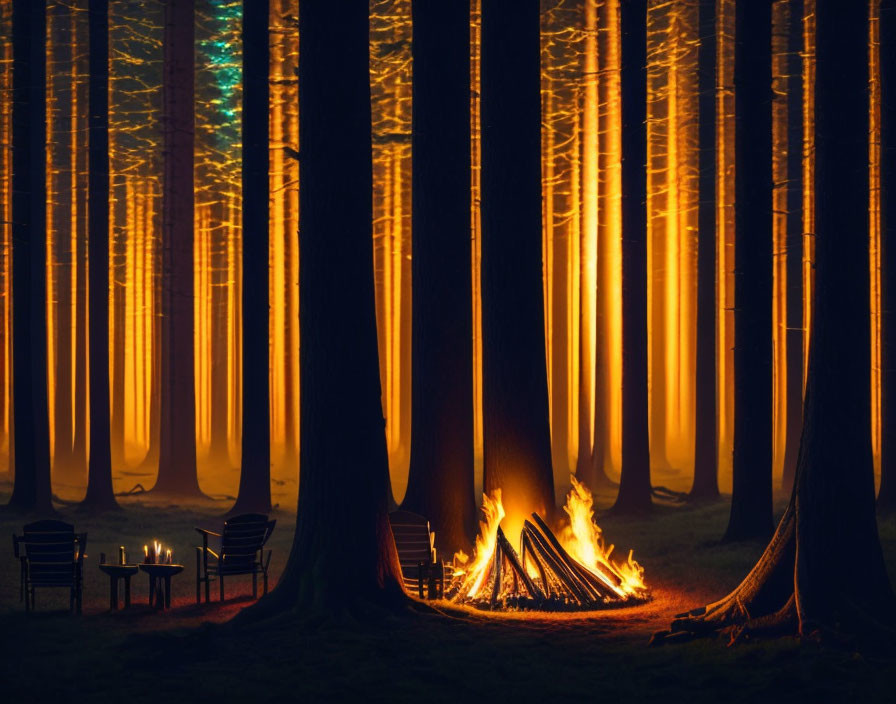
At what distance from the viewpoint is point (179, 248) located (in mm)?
26109

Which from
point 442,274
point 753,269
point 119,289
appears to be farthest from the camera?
point 119,289

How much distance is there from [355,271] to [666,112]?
22722 mm

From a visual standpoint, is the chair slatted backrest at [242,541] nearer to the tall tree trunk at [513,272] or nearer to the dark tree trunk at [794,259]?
the tall tree trunk at [513,272]

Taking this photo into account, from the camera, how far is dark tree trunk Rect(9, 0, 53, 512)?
67.6 ft

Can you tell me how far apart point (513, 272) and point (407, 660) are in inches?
232

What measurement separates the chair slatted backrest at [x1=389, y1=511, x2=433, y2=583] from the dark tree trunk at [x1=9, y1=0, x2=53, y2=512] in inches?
363

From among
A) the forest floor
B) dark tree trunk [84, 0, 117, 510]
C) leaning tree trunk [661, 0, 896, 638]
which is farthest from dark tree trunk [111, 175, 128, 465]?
leaning tree trunk [661, 0, 896, 638]

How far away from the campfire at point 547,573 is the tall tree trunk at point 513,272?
0.89 m

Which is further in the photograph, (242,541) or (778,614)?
(242,541)

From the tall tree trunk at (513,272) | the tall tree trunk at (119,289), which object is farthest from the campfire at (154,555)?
the tall tree trunk at (119,289)

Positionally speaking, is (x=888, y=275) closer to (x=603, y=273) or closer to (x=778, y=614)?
(x=603, y=273)

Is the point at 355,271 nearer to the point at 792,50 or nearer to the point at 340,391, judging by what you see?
the point at 340,391

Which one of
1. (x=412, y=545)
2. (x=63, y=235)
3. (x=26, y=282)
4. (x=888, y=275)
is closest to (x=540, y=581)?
(x=412, y=545)

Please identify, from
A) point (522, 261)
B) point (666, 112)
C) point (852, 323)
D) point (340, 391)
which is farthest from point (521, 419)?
point (666, 112)
